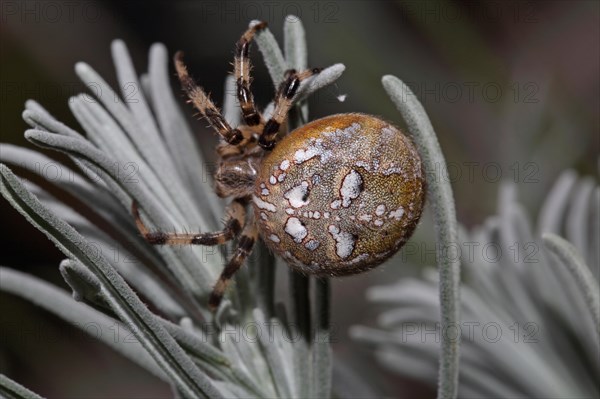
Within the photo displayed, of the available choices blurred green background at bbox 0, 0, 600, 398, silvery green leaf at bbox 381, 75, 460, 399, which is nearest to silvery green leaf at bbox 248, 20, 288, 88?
silvery green leaf at bbox 381, 75, 460, 399

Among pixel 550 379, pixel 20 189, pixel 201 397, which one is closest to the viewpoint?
pixel 20 189

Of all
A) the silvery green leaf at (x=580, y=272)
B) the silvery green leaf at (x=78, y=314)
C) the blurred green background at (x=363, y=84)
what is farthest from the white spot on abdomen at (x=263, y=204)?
the blurred green background at (x=363, y=84)

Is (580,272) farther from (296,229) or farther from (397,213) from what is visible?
(296,229)

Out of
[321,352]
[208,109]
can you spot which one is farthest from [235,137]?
[321,352]

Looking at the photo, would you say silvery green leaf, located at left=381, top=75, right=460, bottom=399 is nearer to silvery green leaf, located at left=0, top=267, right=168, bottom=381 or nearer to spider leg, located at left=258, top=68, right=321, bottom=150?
spider leg, located at left=258, top=68, right=321, bottom=150

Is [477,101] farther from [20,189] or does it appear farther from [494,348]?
[20,189]

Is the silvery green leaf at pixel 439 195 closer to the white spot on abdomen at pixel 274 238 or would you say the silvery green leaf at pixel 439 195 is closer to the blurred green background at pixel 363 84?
the white spot on abdomen at pixel 274 238

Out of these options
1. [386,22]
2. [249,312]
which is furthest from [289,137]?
[386,22]
